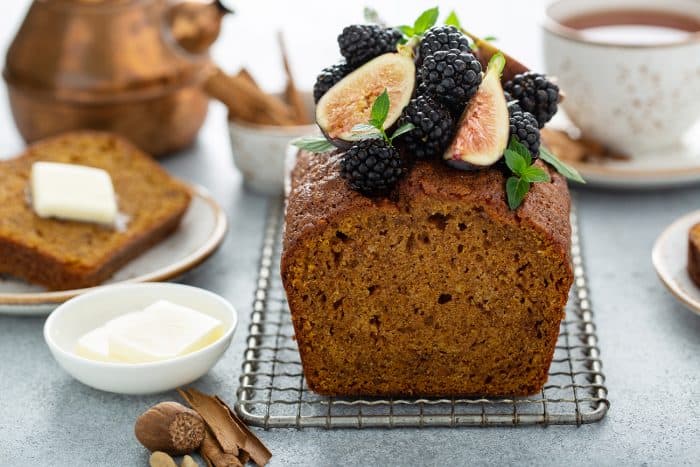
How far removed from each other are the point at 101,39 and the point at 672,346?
2608 mm

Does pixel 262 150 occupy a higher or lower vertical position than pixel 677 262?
lower

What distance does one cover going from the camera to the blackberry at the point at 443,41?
9.36 feet

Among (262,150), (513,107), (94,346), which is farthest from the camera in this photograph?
(262,150)

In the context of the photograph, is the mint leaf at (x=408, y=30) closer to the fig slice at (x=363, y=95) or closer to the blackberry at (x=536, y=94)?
the fig slice at (x=363, y=95)

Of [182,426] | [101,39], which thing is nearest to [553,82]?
[182,426]

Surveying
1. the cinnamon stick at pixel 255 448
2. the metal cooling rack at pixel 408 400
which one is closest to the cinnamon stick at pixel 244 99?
the metal cooling rack at pixel 408 400

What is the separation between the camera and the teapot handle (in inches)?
172

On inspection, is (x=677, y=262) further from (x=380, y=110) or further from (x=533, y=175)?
(x=380, y=110)

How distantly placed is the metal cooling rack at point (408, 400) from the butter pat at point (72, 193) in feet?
2.48

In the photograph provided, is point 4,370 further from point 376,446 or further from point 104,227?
point 376,446

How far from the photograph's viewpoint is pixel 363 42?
10.0ft

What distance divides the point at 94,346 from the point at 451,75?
51.2 inches

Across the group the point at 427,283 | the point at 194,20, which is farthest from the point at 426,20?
the point at 194,20

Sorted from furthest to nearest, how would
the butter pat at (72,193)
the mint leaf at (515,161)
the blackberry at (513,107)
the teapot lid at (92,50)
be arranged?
the teapot lid at (92,50) → the butter pat at (72,193) → the blackberry at (513,107) → the mint leaf at (515,161)
